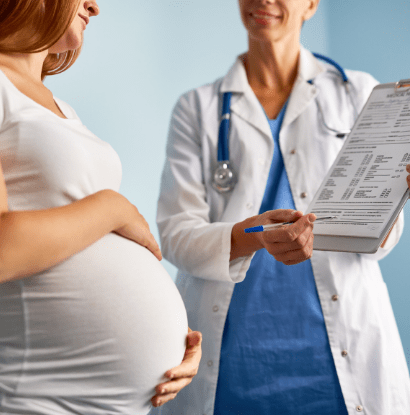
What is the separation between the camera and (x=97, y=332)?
606 mm

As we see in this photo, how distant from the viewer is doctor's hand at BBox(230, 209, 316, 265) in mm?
856

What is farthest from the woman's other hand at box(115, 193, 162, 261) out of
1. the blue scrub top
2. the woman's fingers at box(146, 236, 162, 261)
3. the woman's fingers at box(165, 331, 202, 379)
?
the blue scrub top

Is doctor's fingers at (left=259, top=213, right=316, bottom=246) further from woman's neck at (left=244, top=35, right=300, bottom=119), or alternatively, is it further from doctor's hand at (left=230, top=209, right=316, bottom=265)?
woman's neck at (left=244, top=35, right=300, bottom=119)

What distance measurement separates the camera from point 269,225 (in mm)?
857

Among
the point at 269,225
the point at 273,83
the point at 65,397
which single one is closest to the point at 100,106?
the point at 273,83

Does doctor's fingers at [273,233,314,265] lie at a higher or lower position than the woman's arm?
lower

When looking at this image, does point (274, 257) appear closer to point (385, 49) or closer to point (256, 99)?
point (256, 99)

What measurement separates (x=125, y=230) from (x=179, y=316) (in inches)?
6.3

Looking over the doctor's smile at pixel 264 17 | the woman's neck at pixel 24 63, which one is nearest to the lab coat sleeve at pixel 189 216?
the doctor's smile at pixel 264 17

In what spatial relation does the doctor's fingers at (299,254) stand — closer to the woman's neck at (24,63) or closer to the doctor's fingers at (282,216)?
the doctor's fingers at (282,216)

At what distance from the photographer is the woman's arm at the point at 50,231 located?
525 mm

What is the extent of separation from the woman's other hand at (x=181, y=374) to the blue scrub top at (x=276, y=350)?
296 millimetres

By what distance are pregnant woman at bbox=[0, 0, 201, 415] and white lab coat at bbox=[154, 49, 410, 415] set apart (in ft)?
1.21

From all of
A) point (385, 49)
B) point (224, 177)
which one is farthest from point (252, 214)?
point (385, 49)
